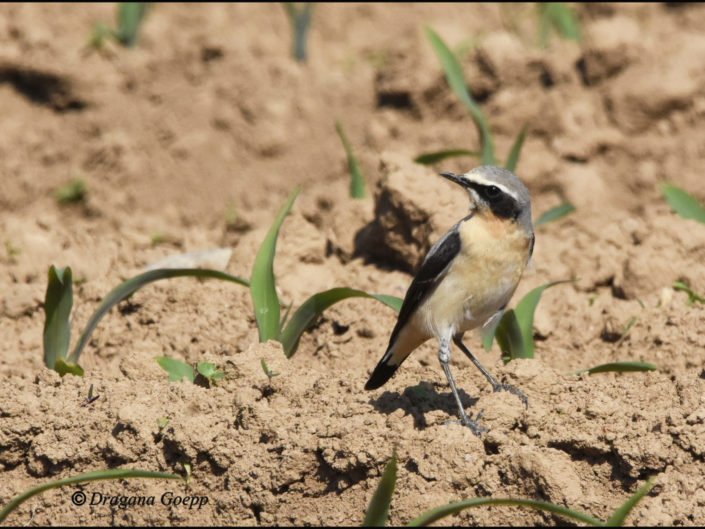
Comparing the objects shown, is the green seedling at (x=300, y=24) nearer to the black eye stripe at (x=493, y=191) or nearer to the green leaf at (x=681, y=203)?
the green leaf at (x=681, y=203)

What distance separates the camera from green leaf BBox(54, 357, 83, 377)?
569 cm

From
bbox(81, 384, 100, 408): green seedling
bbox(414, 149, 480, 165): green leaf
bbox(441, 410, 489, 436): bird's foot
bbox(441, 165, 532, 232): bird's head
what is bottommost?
bbox(81, 384, 100, 408): green seedling

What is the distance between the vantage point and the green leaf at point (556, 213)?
741 centimetres

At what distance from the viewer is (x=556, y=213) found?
7457 mm

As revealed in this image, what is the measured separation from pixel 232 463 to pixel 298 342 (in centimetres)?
127

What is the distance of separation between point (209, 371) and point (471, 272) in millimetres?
1572

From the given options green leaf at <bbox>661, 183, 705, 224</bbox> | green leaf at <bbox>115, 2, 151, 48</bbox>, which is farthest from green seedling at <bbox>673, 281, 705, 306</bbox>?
green leaf at <bbox>115, 2, 151, 48</bbox>

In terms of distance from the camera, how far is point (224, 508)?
4754 millimetres

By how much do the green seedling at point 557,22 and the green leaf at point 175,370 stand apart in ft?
18.4

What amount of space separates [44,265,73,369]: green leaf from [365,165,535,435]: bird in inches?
75.3

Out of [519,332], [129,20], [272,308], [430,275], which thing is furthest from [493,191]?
[129,20]

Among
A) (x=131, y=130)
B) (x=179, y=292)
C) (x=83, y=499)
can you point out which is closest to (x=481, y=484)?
(x=83, y=499)

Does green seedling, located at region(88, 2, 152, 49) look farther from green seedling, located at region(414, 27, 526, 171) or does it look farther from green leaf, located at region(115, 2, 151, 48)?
green seedling, located at region(414, 27, 526, 171)

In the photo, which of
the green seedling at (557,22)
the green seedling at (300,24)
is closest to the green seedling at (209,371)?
the green seedling at (300,24)
